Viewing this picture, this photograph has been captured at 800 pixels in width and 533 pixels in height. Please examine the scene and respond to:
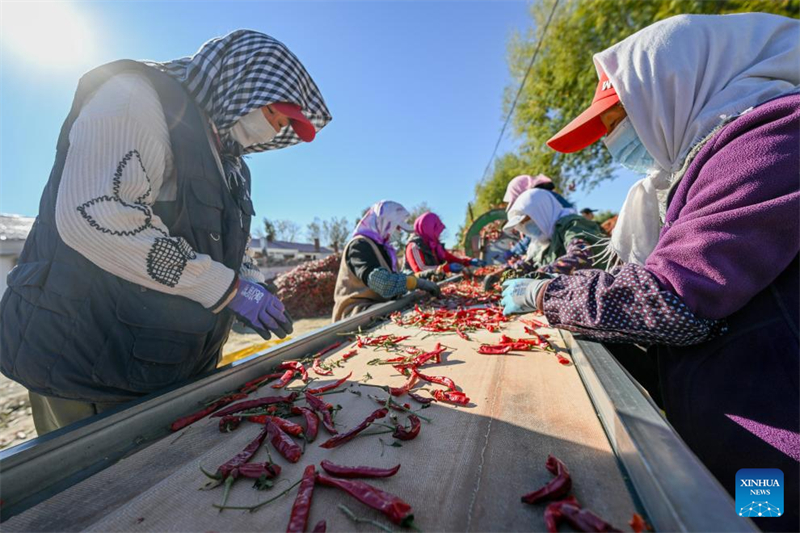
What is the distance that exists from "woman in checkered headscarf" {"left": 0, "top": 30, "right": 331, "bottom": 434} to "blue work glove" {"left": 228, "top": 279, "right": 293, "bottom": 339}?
0.08 metres

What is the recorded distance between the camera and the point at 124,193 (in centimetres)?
152

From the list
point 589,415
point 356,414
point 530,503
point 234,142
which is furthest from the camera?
point 234,142

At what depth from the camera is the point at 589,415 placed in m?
1.31

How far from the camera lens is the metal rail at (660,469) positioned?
72cm

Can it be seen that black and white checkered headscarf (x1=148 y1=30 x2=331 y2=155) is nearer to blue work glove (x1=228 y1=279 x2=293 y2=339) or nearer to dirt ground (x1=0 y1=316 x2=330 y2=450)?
blue work glove (x1=228 y1=279 x2=293 y2=339)

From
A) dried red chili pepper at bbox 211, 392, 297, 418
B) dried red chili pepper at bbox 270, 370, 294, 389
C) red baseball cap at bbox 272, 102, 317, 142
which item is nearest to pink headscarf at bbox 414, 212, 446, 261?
red baseball cap at bbox 272, 102, 317, 142

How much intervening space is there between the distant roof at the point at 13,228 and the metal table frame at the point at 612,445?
12735 millimetres

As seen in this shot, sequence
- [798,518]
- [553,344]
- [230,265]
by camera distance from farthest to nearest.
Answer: [553,344], [230,265], [798,518]

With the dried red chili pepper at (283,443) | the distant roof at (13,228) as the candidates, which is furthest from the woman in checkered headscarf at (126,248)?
the distant roof at (13,228)

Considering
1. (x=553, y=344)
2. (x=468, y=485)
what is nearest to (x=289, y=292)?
(x=553, y=344)

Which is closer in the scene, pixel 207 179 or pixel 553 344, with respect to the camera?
pixel 207 179

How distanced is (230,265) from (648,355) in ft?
9.06

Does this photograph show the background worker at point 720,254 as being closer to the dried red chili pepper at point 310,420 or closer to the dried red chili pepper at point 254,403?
the dried red chili pepper at point 310,420

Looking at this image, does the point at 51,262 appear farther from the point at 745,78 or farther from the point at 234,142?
the point at 745,78
